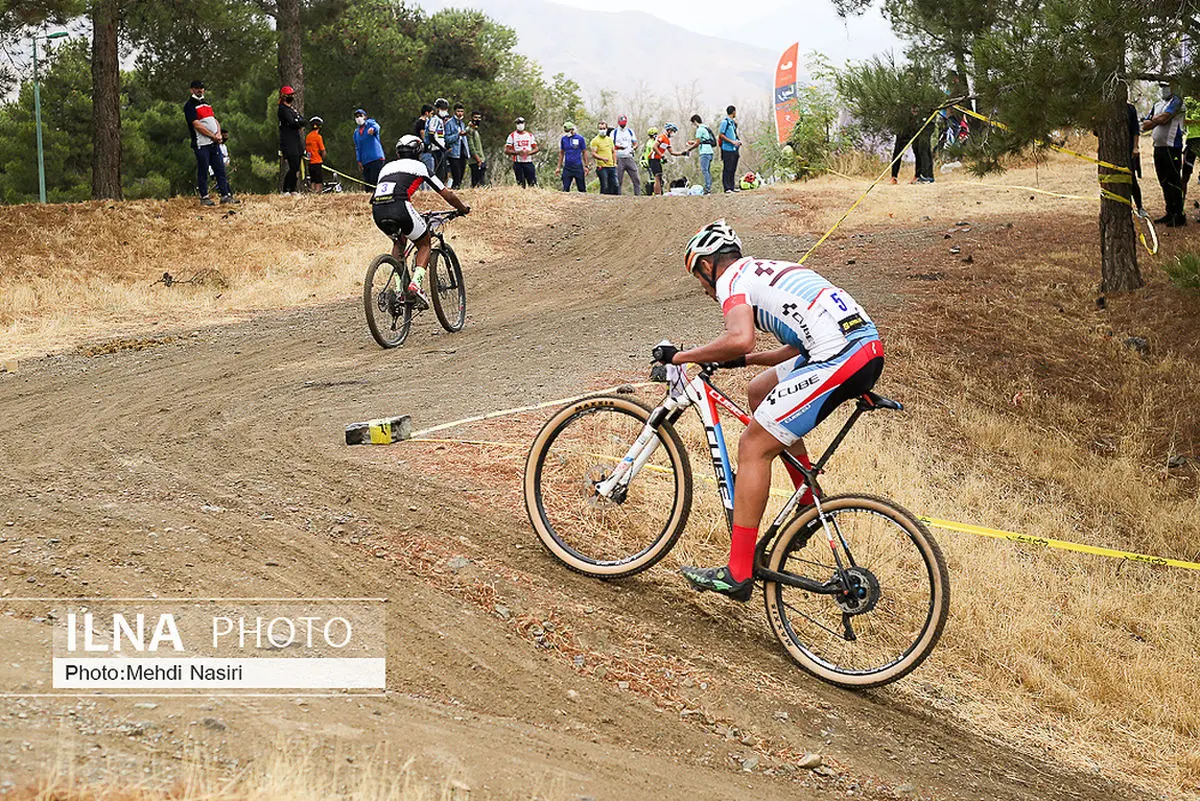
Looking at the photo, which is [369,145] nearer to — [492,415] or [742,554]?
[492,415]

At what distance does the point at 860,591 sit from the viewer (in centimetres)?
586

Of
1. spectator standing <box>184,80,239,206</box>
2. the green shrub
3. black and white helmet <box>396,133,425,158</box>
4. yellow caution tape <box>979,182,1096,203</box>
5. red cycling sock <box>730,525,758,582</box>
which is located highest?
spectator standing <box>184,80,239,206</box>

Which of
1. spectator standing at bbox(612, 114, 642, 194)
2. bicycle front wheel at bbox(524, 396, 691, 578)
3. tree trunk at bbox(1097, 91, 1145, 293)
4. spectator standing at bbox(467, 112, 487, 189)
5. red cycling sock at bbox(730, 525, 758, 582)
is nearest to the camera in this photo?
red cycling sock at bbox(730, 525, 758, 582)

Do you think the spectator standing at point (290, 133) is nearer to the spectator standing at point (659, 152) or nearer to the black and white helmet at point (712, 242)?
the spectator standing at point (659, 152)

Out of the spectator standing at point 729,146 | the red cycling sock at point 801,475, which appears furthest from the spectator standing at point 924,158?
the red cycling sock at point 801,475

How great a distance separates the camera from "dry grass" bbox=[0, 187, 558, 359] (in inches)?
629

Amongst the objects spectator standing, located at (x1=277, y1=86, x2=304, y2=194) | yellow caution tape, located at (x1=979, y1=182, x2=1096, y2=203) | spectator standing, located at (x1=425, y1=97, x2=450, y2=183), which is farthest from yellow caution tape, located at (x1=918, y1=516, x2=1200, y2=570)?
spectator standing, located at (x1=425, y1=97, x2=450, y2=183)

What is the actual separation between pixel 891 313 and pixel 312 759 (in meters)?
12.0

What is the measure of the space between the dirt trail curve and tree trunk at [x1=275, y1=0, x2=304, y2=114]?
656 inches

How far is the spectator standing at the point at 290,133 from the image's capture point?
72.9 feet

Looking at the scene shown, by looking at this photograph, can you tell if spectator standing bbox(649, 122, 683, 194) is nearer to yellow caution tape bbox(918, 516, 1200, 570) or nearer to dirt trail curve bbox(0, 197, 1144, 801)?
dirt trail curve bbox(0, 197, 1144, 801)

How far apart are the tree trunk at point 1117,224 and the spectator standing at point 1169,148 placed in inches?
49.1

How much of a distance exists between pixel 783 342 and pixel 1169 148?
14.8 metres

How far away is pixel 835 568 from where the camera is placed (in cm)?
595
